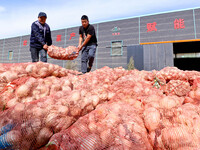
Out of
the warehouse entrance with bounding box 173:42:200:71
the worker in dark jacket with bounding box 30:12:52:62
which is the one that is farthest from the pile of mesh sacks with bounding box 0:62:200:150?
the warehouse entrance with bounding box 173:42:200:71

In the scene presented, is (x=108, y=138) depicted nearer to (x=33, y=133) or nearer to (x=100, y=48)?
(x=33, y=133)

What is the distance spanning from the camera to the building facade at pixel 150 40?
1039cm

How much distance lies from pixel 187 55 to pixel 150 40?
11.3 feet

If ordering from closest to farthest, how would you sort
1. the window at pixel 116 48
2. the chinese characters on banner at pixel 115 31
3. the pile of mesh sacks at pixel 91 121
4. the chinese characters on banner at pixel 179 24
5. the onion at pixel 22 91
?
the pile of mesh sacks at pixel 91 121, the onion at pixel 22 91, the chinese characters on banner at pixel 179 24, the window at pixel 116 48, the chinese characters on banner at pixel 115 31

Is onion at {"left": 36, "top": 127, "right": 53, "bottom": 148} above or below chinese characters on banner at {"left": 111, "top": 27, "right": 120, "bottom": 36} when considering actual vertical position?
below

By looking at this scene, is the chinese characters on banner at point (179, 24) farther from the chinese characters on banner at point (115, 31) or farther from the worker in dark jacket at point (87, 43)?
the worker in dark jacket at point (87, 43)

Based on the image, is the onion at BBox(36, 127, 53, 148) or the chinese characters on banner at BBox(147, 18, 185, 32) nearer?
the onion at BBox(36, 127, 53, 148)

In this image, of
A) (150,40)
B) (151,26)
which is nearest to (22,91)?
(150,40)

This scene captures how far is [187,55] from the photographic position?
35.4 ft

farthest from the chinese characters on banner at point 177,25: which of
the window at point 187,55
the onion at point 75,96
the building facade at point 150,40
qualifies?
the onion at point 75,96

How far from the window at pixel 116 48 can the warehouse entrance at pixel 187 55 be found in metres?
4.93

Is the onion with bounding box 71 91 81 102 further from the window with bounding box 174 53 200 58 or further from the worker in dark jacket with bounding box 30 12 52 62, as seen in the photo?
the window with bounding box 174 53 200 58

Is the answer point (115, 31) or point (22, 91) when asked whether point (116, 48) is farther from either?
point (22, 91)

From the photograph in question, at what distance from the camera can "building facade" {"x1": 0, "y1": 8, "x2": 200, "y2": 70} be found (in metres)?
10.4
